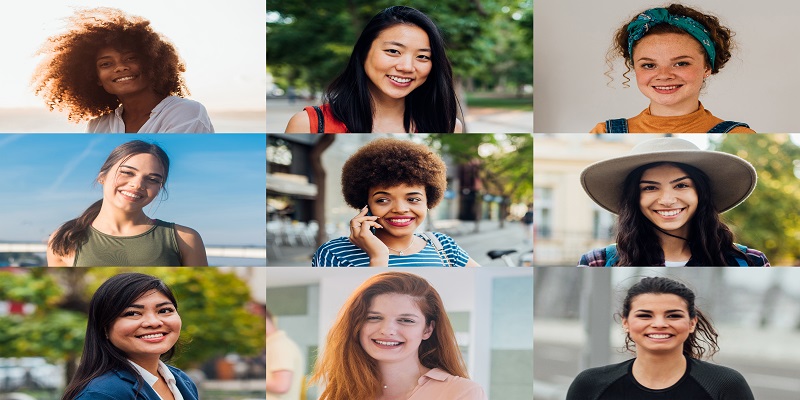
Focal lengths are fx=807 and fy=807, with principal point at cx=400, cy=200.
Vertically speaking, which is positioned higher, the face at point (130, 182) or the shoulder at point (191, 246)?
the face at point (130, 182)

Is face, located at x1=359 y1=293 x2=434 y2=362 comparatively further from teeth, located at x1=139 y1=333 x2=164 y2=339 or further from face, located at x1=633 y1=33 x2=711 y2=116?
face, located at x1=633 y1=33 x2=711 y2=116

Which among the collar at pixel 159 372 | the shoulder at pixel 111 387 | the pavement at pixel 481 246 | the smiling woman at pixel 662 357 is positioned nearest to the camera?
the shoulder at pixel 111 387

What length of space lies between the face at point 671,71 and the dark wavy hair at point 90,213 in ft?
6.17

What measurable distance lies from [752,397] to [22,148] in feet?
9.74

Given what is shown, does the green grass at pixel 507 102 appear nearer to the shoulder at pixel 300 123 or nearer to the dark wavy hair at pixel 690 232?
the dark wavy hair at pixel 690 232

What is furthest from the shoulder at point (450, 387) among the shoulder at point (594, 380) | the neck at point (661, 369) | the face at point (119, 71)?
the face at point (119, 71)

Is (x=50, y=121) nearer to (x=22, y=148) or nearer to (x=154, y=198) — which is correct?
(x=22, y=148)

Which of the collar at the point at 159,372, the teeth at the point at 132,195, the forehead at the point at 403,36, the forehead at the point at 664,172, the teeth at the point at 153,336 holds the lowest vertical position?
the collar at the point at 159,372

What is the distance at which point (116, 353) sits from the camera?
2912 mm

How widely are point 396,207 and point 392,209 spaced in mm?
17

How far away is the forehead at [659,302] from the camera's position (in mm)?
3047

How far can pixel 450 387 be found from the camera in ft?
10.0

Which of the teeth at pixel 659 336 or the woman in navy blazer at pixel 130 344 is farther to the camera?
the teeth at pixel 659 336

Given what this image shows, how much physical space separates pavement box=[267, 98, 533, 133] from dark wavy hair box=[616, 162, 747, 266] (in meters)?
0.46
